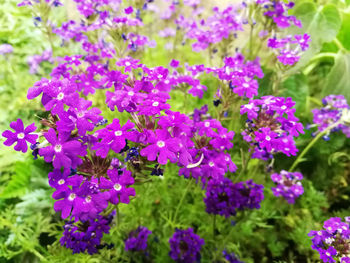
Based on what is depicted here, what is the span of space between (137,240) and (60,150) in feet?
2.75

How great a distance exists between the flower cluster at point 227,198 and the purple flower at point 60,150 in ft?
2.48

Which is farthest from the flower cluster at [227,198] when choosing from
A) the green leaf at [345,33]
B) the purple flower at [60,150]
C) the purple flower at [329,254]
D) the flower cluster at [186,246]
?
the green leaf at [345,33]

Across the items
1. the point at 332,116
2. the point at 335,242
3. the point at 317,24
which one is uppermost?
the point at 317,24

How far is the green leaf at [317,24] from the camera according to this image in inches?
86.9

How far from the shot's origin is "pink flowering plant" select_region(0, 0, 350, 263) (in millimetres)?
1039

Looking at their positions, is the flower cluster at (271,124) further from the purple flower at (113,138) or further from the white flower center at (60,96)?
the white flower center at (60,96)

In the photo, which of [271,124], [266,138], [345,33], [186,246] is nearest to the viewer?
[266,138]

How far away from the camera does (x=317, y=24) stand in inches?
89.2

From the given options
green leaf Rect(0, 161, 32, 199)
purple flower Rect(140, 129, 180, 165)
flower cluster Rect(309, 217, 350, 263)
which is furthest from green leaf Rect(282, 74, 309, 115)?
green leaf Rect(0, 161, 32, 199)

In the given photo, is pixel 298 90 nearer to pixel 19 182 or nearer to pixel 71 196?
pixel 71 196

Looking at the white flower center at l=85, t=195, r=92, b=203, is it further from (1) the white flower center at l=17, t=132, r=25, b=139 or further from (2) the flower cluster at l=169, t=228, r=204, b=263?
(2) the flower cluster at l=169, t=228, r=204, b=263

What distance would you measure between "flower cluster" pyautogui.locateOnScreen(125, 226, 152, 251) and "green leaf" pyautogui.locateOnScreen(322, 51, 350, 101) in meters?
1.80

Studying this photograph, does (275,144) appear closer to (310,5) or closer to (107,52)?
(107,52)

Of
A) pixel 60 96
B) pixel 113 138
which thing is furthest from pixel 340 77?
pixel 60 96
